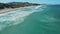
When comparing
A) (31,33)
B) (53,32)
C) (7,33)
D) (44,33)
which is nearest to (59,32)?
(53,32)

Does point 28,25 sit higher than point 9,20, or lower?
higher

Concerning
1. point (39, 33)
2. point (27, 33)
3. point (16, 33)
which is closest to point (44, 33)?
point (39, 33)

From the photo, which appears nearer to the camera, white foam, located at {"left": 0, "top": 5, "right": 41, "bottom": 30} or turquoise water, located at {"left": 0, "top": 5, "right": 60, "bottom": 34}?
turquoise water, located at {"left": 0, "top": 5, "right": 60, "bottom": 34}

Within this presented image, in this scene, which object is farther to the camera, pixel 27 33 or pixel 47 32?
pixel 47 32

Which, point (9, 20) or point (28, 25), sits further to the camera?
point (9, 20)

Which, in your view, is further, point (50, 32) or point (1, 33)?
point (50, 32)

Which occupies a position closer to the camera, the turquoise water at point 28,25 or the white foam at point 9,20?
the turquoise water at point 28,25

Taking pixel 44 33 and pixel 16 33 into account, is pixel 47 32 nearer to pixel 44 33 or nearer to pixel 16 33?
pixel 44 33

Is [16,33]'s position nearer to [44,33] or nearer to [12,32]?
[12,32]
